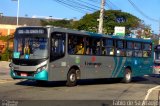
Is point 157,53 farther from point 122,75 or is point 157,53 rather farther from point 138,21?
point 138,21

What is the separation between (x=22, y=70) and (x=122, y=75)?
8.81 meters

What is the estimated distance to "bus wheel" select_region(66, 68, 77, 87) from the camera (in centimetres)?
2204

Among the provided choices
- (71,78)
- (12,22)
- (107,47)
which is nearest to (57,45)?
(71,78)

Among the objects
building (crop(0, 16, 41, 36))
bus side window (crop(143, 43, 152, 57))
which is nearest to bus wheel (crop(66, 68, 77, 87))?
bus side window (crop(143, 43, 152, 57))

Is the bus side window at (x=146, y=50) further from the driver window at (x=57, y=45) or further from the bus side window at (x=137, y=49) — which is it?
the driver window at (x=57, y=45)

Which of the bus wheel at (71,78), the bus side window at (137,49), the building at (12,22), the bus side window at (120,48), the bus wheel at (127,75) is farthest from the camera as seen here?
the building at (12,22)

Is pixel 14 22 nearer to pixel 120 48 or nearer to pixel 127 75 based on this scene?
pixel 127 75

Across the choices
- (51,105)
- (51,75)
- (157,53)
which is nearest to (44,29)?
(51,75)

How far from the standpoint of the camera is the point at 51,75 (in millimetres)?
20734

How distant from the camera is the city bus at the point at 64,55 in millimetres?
→ 20609

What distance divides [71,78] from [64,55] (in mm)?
1346

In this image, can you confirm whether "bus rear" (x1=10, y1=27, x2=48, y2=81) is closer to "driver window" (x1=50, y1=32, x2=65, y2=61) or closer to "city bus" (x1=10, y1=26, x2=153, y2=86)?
"city bus" (x1=10, y1=26, x2=153, y2=86)

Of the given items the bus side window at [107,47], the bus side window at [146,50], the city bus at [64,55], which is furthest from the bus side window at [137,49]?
the bus side window at [107,47]

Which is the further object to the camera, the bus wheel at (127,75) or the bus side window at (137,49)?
the bus side window at (137,49)
